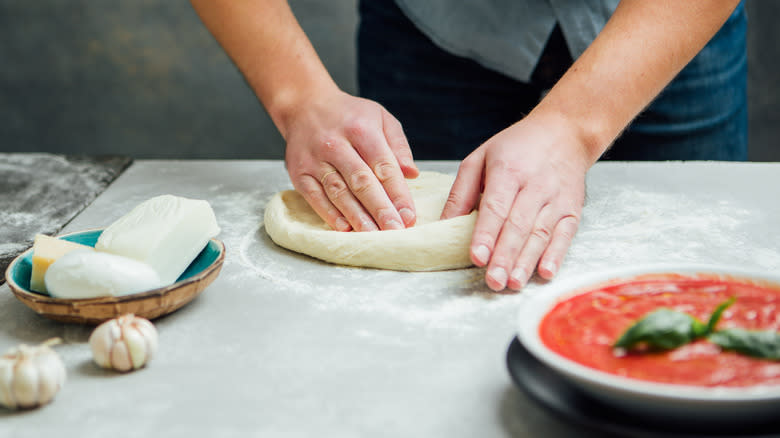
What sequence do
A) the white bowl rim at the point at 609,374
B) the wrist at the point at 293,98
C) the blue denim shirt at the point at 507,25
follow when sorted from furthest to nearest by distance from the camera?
the blue denim shirt at the point at 507,25
the wrist at the point at 293,98
the white bowl rim at the point at 609,374

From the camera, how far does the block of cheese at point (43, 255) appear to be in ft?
3.54

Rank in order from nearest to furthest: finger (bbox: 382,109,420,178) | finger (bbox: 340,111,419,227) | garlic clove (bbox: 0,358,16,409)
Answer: garlic clove (bbox: 0,358,16,409), finger (bbox: 340,111,419,227), finger (bbox: 382,109,420,178)

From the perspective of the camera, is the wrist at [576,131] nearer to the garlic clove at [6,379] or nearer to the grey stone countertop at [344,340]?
the grey stone countertop at [344,340]

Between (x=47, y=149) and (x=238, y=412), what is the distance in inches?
158

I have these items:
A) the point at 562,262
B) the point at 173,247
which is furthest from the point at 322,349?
the point at 562,262

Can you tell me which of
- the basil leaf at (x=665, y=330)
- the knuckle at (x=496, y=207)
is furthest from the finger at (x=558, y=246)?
the basil leaf at (x=665, y=330)

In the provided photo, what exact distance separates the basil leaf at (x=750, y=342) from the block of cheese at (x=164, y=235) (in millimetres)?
772

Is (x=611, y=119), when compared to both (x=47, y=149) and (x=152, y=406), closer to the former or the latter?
(x=152, y=406)

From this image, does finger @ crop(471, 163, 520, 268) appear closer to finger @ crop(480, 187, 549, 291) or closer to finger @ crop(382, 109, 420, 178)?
finger @ crop(480, 187, 549, 291)

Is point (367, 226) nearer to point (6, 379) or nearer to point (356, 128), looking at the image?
point (356, 128)

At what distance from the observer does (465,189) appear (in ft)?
4.55

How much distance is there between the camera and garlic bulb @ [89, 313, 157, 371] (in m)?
0.97

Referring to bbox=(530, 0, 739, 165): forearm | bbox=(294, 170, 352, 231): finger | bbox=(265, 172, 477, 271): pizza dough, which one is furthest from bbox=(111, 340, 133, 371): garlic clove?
bbox=(530, 0, 739, 165): forearm

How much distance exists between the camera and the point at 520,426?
86cm
